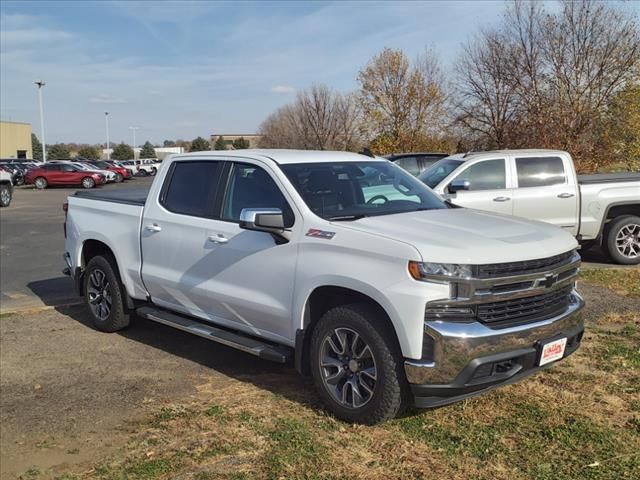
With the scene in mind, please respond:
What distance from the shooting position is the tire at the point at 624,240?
383 inches

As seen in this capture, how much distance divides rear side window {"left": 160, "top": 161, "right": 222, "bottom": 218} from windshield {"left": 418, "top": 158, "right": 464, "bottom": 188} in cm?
507

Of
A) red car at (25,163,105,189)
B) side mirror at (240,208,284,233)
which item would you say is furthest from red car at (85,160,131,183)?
side mirror at (240,208,284,233)

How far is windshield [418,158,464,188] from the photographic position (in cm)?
991

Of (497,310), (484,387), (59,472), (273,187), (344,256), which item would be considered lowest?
(59,472)

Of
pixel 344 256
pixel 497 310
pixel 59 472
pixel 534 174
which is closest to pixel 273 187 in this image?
pixel 344 256

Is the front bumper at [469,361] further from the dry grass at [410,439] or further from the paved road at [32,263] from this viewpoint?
the paved road at [32,263]

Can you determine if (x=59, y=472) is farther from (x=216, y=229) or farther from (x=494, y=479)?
(x=494, y=479)

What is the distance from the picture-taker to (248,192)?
5.01m

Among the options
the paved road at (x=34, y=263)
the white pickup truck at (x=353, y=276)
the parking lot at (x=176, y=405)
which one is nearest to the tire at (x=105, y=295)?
the parking lot at (x=176, y=405)

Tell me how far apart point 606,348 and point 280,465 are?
11.0 ft

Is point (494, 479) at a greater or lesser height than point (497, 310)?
lesser

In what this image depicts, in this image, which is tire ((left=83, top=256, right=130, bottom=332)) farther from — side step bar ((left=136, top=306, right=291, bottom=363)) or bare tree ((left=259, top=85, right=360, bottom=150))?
bare tree ((left=259, top=85, right=360, bottom=150))

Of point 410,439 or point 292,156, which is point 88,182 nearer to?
point 292,156

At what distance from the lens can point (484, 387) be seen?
376 cm
